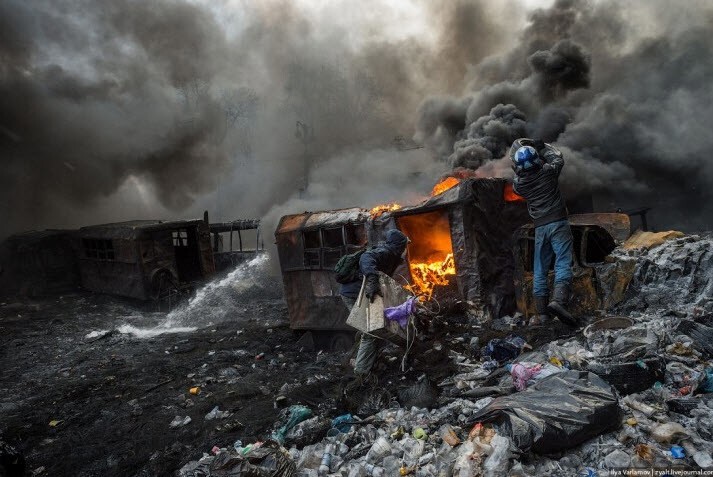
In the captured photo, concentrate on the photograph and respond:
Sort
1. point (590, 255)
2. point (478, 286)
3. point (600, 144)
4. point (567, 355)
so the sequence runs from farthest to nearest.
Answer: point (600, 144) → point (478, 286) → point (590, 255) → point (567, 355)

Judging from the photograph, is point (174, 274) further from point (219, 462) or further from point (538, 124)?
point (538, 124)

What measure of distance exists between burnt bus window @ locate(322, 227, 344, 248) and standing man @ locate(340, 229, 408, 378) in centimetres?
201

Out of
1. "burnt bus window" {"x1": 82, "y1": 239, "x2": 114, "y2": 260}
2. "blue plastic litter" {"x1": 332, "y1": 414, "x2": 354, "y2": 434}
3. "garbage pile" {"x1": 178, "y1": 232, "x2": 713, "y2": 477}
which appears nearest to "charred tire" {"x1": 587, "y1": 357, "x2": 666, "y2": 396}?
"garbage pile" {"x1": 178, "y1": 232, "x2": 713, "y2": 477}

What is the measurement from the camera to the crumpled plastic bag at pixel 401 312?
4051 mm

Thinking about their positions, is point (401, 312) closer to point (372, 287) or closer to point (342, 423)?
point (372, 287)

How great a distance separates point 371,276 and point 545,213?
214 centimetres

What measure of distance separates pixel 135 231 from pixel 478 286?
32.9 ft

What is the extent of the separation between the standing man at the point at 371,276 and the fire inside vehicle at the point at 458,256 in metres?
0.95

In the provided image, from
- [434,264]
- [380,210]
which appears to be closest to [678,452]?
[434,264]

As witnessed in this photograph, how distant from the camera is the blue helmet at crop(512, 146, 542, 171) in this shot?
4.25 m

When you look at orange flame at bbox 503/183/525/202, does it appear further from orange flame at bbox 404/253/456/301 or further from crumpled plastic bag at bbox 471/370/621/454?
crumpled plastic bag at bbox 471/370/621/454

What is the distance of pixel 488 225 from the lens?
565 cm

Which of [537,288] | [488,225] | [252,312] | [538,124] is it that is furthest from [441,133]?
[537,288]

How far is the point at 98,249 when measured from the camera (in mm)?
12461
